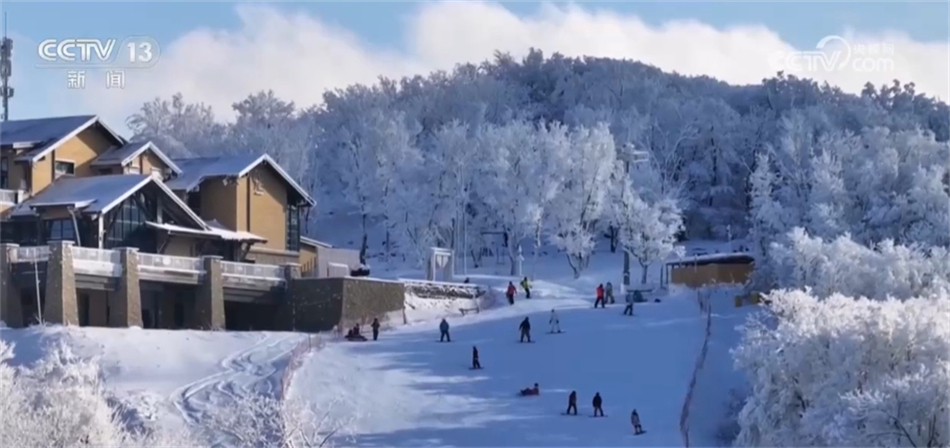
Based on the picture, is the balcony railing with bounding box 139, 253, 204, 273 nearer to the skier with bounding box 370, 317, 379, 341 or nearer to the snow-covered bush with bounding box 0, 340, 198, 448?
the skier with bounding box 370, 317, 379, 341

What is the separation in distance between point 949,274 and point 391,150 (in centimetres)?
3661

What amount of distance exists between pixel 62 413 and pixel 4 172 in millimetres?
21734

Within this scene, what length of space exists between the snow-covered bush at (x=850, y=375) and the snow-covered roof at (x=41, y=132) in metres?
24.5

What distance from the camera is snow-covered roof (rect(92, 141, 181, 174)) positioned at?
52844 mm

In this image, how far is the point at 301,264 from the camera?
5850cm

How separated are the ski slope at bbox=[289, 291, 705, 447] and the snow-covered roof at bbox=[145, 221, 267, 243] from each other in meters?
7.00

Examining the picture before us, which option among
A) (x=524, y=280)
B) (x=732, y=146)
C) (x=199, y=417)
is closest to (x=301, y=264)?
(x=524, y=280)

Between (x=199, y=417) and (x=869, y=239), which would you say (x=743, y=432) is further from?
(x=869, y=239)

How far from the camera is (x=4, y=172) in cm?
5044

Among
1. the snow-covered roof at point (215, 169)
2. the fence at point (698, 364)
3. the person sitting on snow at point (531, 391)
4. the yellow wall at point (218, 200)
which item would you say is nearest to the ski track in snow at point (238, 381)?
the person sitting on snow at point (531, 391)

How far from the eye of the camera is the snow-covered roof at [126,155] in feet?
173

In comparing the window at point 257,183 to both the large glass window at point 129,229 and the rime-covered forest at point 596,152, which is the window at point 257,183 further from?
the rime-covered forest at point 596,152

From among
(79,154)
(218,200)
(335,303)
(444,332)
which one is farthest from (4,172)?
(444,332)

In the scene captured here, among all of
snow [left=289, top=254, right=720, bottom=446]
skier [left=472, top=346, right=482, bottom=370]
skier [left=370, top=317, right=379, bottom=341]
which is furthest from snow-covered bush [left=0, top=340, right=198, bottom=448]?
skier [left=370, top=317, right=379, bottom=341]
